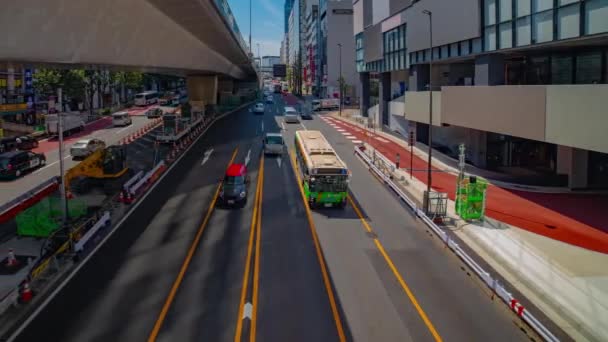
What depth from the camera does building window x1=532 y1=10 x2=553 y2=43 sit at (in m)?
28.2

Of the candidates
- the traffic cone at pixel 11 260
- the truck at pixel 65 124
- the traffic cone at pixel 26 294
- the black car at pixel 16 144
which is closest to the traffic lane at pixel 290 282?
the traffic cone at pixel 26 294

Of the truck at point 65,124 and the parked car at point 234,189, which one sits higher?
the truck at point 65,124

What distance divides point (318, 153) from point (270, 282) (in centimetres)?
1404

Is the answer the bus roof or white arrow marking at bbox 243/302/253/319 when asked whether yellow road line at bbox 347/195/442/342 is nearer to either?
the bus roof

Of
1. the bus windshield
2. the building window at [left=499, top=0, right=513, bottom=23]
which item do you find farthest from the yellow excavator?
the building window at [left=499, top=0, right=513, bottom=23]

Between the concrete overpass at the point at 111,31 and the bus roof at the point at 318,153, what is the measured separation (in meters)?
11.4

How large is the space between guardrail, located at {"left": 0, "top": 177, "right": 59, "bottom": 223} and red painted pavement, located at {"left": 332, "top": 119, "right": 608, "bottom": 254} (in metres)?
25.7

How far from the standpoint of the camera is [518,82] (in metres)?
40.7

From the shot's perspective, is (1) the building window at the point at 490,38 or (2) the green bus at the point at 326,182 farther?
(1) the building window at the point at 490,38

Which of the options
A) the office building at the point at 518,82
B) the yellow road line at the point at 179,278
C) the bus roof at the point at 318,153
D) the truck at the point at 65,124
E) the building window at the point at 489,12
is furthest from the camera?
the truck at the point at 65,124

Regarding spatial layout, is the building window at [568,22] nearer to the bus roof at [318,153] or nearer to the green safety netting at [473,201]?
the green safety netting at [473,201]

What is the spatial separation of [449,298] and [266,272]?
703 cm

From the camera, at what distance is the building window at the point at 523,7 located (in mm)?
30219

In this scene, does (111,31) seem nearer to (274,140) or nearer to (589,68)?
(274,140)
